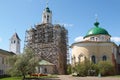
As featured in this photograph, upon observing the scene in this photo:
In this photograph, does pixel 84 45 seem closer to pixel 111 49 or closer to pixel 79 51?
pixel 79 51

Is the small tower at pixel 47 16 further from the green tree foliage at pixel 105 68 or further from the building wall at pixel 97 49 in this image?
the green tree foliage at pixel 105 68

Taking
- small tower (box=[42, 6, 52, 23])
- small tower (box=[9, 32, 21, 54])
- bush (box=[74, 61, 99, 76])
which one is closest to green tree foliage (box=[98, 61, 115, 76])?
bush (box=[74, 61, 99, 76])

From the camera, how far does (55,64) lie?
2972 inches

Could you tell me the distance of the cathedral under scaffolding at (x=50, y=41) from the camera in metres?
76.9

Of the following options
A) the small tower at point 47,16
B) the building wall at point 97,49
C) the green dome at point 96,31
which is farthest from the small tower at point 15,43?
the building wall at point 97,49

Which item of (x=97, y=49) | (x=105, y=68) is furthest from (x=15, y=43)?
(x=105, y=68)

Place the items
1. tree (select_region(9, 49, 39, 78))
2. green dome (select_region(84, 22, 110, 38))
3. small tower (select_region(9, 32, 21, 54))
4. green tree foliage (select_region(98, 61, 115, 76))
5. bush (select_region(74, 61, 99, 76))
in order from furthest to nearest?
small tower (select_region(9, 32, 21, 54)), green dome (select_region(84, 22, 110, 38)), green tree foliage (select_region(98, 61, 115, 76)), bush (select_region(74, 61, 99, 76)), tree (select_region(9, 49, 39, 78))

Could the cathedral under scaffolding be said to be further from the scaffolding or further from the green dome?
the green dome

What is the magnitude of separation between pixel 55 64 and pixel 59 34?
1041cm

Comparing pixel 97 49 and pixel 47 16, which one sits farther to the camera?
pixel 47 16

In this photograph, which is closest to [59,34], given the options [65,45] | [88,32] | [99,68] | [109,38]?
[65,45]

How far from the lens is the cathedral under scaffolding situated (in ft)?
252

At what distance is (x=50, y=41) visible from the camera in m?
79.6

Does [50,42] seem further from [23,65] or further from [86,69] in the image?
[23,65]
